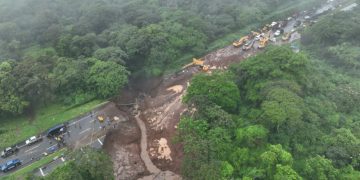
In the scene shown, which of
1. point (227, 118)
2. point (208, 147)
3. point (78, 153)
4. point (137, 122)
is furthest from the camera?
point (137, 122)

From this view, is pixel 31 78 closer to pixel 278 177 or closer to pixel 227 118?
pixel 227 118

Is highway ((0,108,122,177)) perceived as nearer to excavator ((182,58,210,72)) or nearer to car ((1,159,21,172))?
car ((1,159,21,172))

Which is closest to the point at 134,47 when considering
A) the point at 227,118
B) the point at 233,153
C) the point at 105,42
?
the point at 105,42

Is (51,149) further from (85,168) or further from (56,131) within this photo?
(85,168)

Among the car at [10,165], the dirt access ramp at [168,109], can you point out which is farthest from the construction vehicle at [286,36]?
the car at [10,165]

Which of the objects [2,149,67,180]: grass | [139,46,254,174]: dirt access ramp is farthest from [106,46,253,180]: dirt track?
[2,149,67,180]: grass

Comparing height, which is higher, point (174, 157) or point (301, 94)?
point (301, 94)

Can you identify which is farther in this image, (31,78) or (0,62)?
(0,62)
